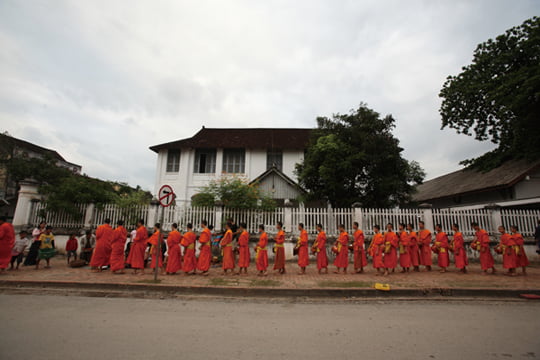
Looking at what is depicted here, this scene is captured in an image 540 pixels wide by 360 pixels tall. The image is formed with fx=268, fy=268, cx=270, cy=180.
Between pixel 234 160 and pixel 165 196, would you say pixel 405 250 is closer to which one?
pixel 165 196

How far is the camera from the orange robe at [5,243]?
7.62 metres

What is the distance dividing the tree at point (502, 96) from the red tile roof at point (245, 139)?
10.6m

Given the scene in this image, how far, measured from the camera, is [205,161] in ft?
68.0

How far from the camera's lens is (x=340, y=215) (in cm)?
1115

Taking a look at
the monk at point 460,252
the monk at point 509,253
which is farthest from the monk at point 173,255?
the monk at point 509,253

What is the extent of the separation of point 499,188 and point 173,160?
2113 centimetres

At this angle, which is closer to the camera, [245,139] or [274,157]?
[274,157]

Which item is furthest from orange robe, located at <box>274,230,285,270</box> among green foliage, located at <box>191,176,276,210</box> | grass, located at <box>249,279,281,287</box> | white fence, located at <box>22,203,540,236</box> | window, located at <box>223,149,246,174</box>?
window, located at <box>223,149,246,174</box>

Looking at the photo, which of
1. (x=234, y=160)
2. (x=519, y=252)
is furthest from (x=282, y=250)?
(x=234, y=160)

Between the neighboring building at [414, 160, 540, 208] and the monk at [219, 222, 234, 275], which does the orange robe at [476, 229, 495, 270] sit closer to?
the neighboring building at [414, 160, 540, 208]

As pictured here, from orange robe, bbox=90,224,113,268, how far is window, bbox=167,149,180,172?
40.8ft

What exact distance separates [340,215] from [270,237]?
3.05 m

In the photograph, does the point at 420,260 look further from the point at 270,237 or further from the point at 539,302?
the point at 270,237

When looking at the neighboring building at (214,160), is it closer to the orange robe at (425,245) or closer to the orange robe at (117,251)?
the orange robe at (117,251)
